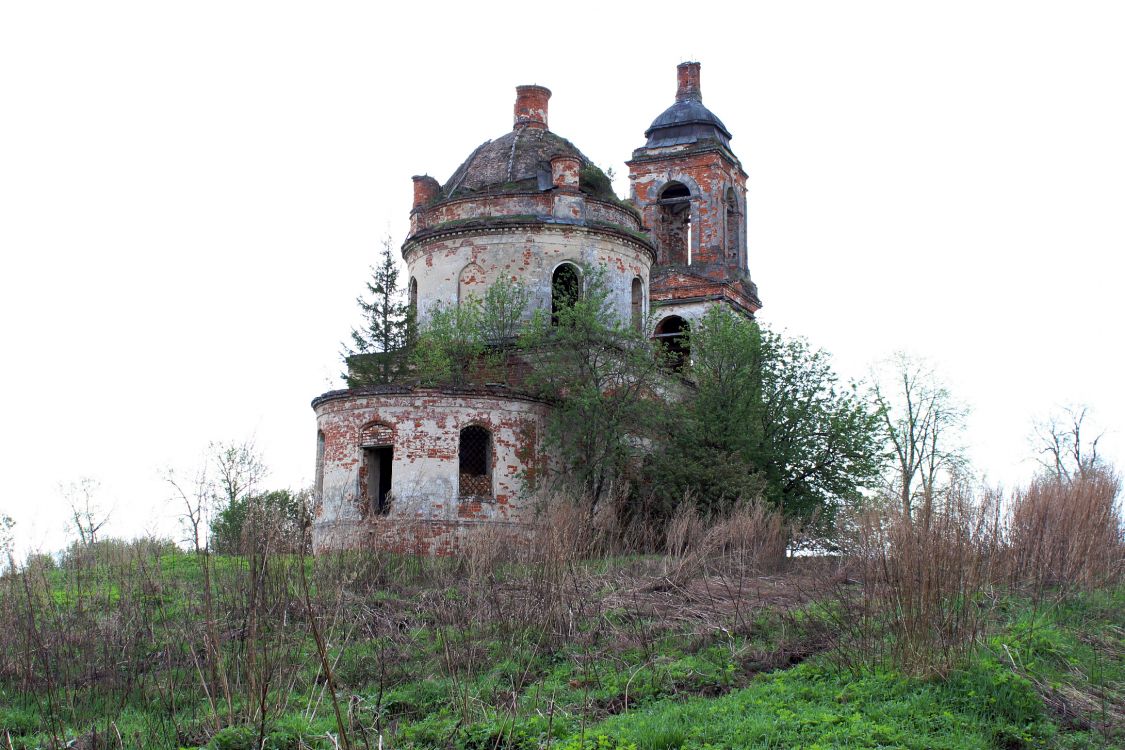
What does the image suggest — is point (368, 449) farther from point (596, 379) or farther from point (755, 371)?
point (755, 371)

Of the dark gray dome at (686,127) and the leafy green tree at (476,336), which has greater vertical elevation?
the dark gray dome at (686,127)

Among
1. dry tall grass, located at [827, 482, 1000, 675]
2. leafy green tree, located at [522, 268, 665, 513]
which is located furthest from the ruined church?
dry tall grass, located at [827, 482, 1000, 675]

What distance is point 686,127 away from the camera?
126 feet

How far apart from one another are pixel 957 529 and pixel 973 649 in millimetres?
1008

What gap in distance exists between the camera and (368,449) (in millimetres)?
21750

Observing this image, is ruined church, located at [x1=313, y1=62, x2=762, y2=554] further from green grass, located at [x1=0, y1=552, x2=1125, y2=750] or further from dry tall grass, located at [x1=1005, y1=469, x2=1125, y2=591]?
dry tall grass, located at [x1=1005, y1=469, x2=1125, y2=591]

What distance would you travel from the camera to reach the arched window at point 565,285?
25859 millimetres

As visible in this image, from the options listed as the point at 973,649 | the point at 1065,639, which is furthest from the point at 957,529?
the point at 1065,639

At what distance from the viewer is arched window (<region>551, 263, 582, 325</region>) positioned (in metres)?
25.9

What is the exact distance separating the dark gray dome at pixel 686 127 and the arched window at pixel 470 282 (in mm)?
14568

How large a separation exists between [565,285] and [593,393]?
551 cm

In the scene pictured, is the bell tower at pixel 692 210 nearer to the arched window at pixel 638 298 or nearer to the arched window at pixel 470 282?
the arched window at pixel 638 298

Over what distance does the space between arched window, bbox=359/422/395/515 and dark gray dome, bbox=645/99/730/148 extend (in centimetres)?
2054

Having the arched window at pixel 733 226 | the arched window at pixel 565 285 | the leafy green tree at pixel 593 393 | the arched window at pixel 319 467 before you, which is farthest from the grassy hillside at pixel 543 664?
the arched window at pixel 733 226
